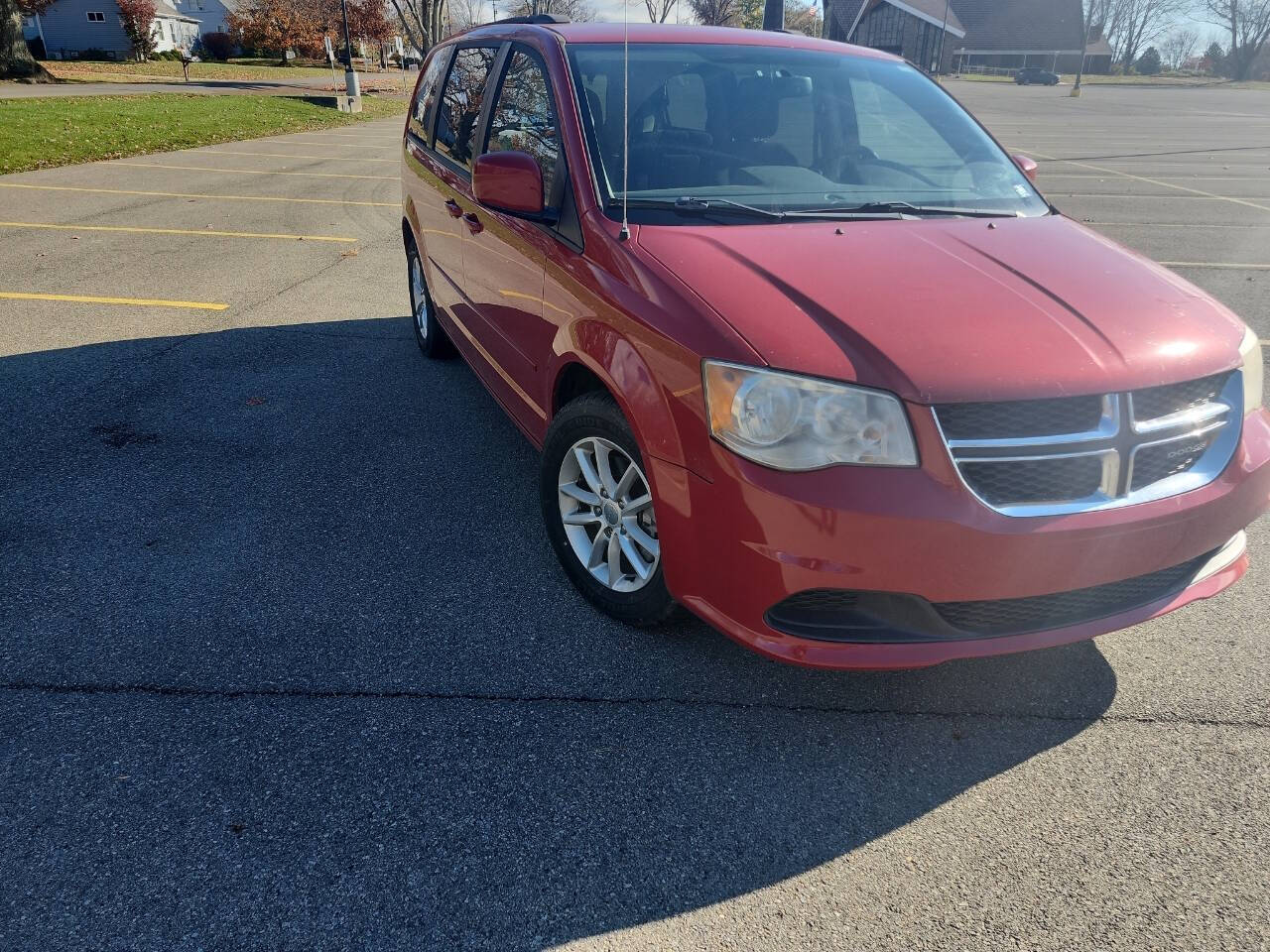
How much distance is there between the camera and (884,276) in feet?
9.02

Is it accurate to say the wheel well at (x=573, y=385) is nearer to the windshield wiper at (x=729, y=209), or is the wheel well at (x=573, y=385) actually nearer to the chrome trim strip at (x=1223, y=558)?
the windshield wiper at (x=729, y=209)

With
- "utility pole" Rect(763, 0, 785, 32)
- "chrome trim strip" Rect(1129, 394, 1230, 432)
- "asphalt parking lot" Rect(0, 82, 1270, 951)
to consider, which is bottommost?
"asphalt parking lot" Rect(0, 82, 1270, 951)

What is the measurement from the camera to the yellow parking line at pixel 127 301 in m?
6.91

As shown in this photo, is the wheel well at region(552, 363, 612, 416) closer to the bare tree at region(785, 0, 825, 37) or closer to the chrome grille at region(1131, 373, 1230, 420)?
the chrome grille at region(1131, 373, 1230, 420)

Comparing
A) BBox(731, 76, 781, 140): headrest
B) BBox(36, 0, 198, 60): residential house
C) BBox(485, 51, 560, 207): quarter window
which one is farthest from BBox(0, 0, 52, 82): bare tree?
BBox(731, 76, 781, 140): headrest

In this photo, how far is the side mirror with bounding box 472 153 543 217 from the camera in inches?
126

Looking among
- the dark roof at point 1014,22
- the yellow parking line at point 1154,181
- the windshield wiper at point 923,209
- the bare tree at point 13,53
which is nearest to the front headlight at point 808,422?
the windshield wiper at point 923,209

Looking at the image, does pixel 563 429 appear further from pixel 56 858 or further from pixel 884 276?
pixel 56 858

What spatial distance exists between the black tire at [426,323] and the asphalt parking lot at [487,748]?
3.90 feet

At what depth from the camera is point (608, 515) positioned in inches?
122

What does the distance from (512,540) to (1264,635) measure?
269 centimetres

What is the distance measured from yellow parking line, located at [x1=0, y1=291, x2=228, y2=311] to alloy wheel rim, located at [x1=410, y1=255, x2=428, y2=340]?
73.1 inches

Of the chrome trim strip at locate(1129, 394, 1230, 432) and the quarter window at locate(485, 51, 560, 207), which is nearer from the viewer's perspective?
the chrome trim strip at locate(1129, 394, 1230, 432)

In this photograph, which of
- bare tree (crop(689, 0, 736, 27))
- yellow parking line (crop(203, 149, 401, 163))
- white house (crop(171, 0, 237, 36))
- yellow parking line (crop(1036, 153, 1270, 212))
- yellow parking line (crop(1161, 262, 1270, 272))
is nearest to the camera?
yellow parking line (crop(1161, 262, 1270, 272))
